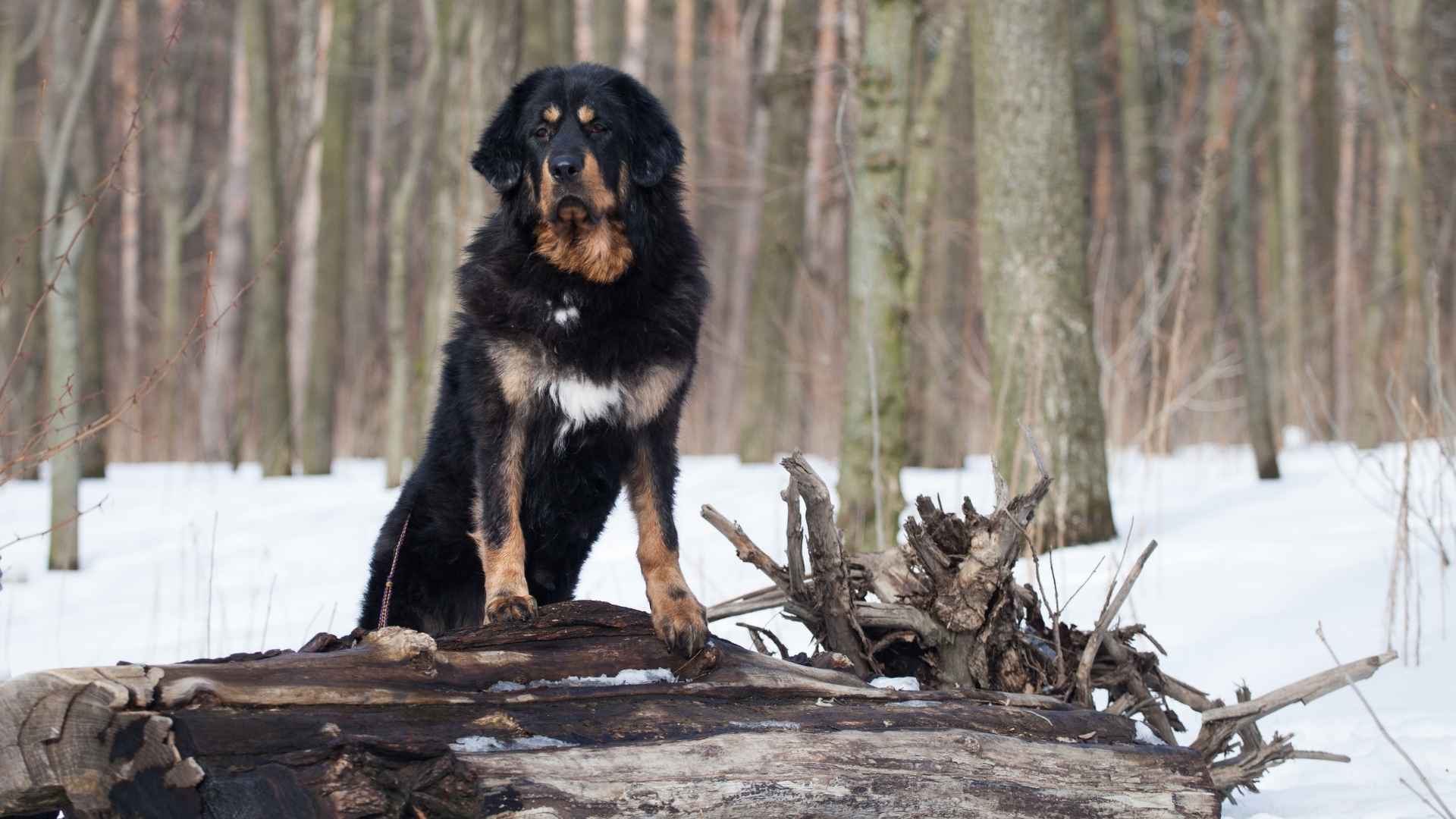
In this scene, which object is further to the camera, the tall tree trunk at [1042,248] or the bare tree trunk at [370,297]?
the bare tree trunk at [370,297]

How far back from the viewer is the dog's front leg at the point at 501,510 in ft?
10.3

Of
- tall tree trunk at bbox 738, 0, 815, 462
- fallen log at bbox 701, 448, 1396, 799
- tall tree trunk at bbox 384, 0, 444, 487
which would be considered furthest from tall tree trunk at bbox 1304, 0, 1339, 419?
fallen log at bbox 701, 448, 1396, 799

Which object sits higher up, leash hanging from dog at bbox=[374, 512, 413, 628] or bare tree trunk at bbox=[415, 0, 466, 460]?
bare tree trunk at bbox=[415, 0, 466, 460]

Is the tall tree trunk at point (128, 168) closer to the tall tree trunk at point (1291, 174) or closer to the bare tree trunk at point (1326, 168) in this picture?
the tall tree trunk at point (1291, 174)

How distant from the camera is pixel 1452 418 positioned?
4.81 m

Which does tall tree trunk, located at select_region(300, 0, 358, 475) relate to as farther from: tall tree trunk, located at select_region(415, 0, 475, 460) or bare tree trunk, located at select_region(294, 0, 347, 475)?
tall tree trunk, located at select_region(415, 0, 475, 460)

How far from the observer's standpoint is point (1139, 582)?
241 inches

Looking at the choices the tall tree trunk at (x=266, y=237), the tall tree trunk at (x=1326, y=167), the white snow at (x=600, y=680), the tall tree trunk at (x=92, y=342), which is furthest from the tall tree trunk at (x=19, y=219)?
the tall tree trunk at (x=1326, y=167)

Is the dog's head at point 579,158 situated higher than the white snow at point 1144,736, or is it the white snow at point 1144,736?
the dog's head at point 579,158

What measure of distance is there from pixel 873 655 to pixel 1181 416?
9381 millimetres

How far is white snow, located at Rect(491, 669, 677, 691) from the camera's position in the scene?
266 cm

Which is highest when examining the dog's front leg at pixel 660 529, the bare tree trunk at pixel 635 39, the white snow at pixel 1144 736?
the bare tree trunk at pixel 635 39

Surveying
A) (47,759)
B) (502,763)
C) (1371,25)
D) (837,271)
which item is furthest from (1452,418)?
(837,271)

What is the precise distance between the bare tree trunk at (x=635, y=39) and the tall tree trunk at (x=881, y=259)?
873 centimetres
